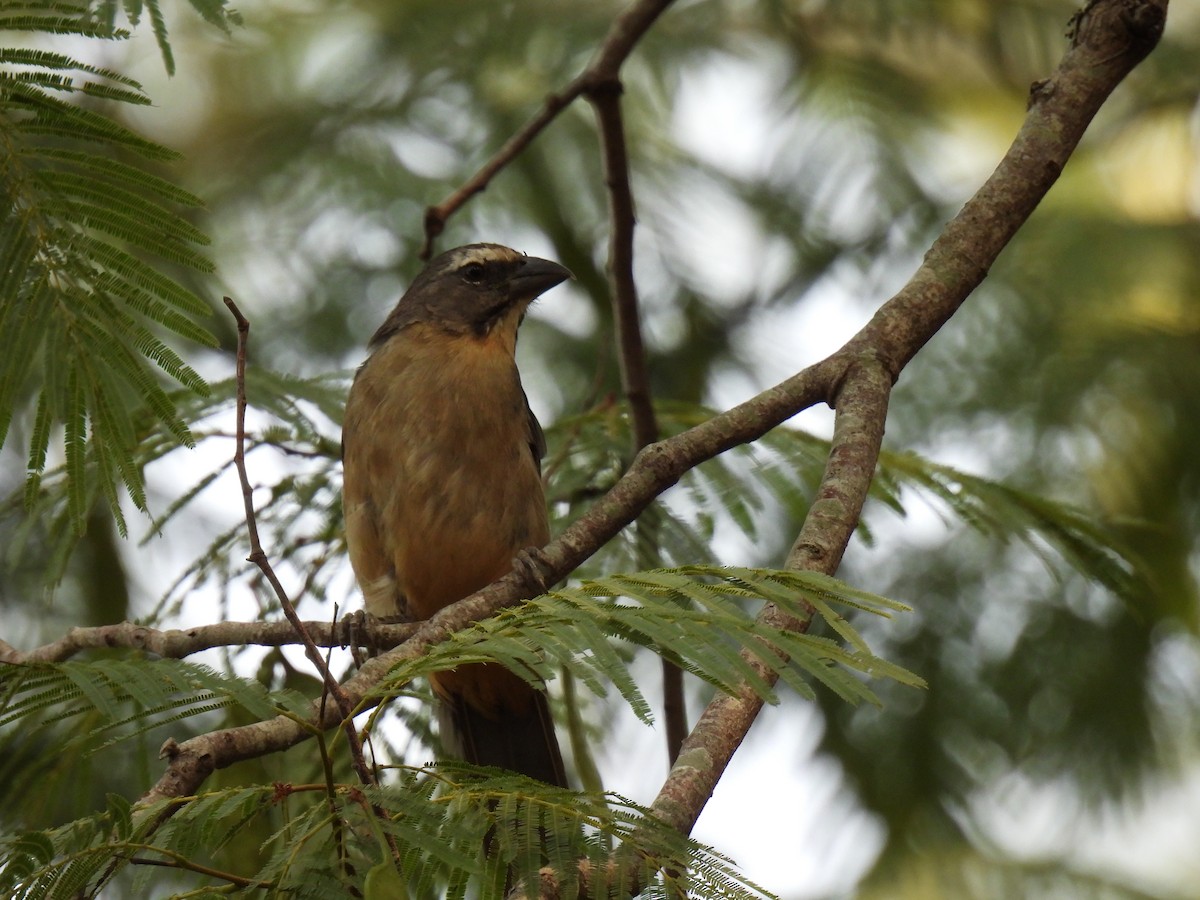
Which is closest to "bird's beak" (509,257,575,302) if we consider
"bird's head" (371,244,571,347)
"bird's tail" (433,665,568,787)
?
"bird's head" (371,244,571,347)

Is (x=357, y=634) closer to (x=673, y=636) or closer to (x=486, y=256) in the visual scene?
(x=673, y=636)

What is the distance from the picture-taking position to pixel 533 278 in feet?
19.7

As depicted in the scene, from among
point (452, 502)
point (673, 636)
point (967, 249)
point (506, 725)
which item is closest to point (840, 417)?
point (967, 249)

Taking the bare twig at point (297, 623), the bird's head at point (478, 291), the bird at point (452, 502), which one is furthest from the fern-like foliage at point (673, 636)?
the bird's head at point (478, 291)

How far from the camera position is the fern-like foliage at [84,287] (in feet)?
10.2

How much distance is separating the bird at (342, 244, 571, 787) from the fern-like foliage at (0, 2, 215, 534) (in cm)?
199

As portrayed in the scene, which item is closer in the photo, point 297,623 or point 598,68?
point 297,623

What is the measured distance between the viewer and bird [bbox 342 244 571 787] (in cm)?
528

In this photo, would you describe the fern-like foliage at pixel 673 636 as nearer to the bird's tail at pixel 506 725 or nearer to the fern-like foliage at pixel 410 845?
the fern-like foliage at pixel 410 845

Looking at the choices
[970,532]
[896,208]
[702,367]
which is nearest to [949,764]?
[970,532]

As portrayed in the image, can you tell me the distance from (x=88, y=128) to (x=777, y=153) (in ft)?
14.8

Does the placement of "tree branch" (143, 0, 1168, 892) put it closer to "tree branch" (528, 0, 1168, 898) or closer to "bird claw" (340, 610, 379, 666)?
"tree branch" (528, 0, 1168, 898)

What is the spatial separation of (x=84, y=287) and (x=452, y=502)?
226 centimetres

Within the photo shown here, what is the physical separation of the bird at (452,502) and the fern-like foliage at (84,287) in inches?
78.3
